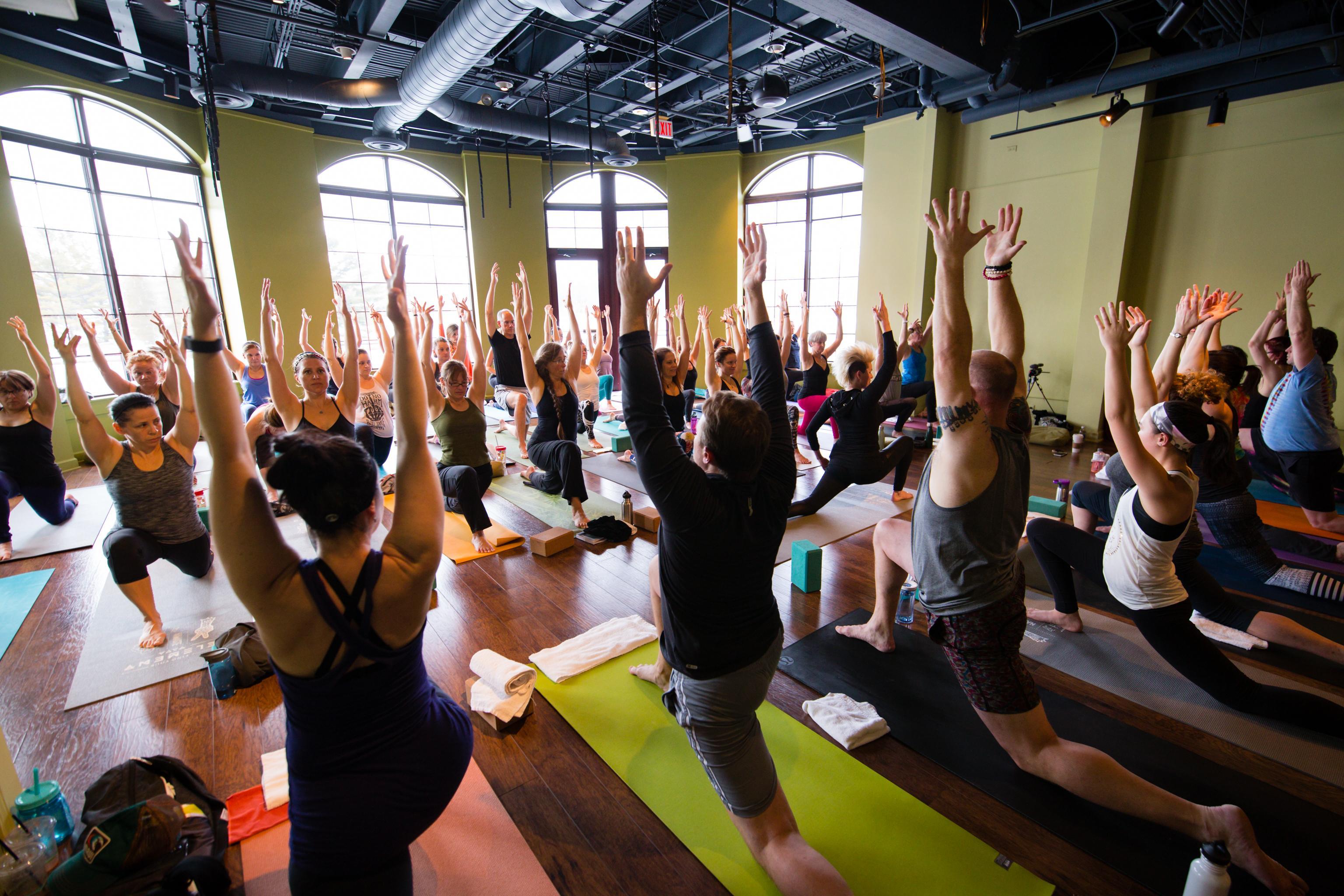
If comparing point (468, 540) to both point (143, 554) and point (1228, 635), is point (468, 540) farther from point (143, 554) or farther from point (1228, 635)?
point (1228, 635)

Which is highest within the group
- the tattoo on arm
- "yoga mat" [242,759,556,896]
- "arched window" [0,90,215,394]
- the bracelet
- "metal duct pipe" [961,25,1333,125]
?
"metal duct pipe" [961,25,1333,125]

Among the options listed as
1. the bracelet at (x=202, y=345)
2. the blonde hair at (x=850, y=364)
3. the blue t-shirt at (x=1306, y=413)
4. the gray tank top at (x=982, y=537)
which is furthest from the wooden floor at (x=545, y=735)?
the blue t-shirt at (x=1306, y=413)

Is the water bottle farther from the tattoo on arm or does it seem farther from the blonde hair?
the blonde hair

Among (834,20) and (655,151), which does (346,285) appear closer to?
(655,151)

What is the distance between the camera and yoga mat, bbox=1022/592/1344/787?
230 cm

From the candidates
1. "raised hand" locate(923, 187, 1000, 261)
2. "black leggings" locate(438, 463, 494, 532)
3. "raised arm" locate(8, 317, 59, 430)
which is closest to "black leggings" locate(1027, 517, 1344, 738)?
"raised hand" locate(923, 187, 1000, 261)

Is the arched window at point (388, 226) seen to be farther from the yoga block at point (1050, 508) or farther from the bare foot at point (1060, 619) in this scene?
the bare foot at point (1060, 619)

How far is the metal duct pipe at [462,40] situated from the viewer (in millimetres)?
4617

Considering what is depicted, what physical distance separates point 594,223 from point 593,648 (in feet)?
33.3

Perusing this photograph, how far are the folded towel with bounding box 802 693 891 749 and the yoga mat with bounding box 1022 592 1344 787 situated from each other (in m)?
1.05

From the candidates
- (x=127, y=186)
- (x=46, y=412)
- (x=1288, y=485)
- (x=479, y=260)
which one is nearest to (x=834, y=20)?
(x=1288, y=485)

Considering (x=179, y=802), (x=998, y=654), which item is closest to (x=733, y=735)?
(x=998, y=654)

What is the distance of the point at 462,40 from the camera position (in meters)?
5.54

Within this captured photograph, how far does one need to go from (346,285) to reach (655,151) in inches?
233
